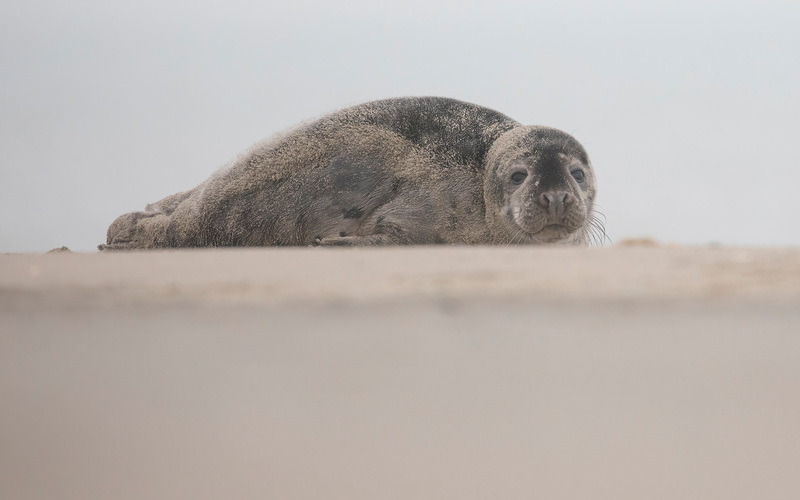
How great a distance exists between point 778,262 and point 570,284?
66 centimetres

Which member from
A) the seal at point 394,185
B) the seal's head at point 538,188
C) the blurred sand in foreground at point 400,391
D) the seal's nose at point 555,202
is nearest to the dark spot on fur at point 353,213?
the seal at point 394,185

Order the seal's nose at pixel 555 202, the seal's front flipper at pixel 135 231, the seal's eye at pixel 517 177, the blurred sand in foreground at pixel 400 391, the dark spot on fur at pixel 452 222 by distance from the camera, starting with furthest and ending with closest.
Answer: the seal's front flipper at pixel 135 231, the dark spot on fur at pixel 452 222, the seal's eye at pixel 517 177, the seal's nose at pixel 555 202, the blurred sand in foreground at pixel 400 391

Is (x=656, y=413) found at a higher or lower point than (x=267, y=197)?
lower

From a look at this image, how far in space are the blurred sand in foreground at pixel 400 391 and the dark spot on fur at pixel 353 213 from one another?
2.81 metres

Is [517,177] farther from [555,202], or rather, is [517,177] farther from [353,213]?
[353,213]

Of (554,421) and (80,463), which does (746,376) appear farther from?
(80,463)

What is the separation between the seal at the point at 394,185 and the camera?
4.35 metres

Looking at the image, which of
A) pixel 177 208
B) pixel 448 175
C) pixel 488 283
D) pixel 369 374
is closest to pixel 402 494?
pixel 369 374

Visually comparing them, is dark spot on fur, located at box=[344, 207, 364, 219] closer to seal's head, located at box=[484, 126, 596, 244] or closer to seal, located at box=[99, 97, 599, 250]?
seal, located at box=[99, 97, 599, 250]

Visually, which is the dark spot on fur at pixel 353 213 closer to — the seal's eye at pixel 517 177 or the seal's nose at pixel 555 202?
the seal's eye at pixel 517 177

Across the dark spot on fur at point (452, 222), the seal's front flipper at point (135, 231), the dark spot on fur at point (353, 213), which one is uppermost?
the dark spot on fur at point (452, 222)

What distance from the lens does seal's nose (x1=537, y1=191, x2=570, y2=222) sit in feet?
13.6

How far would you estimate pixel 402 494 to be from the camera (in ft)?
4.85

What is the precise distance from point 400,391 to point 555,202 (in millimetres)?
2749
